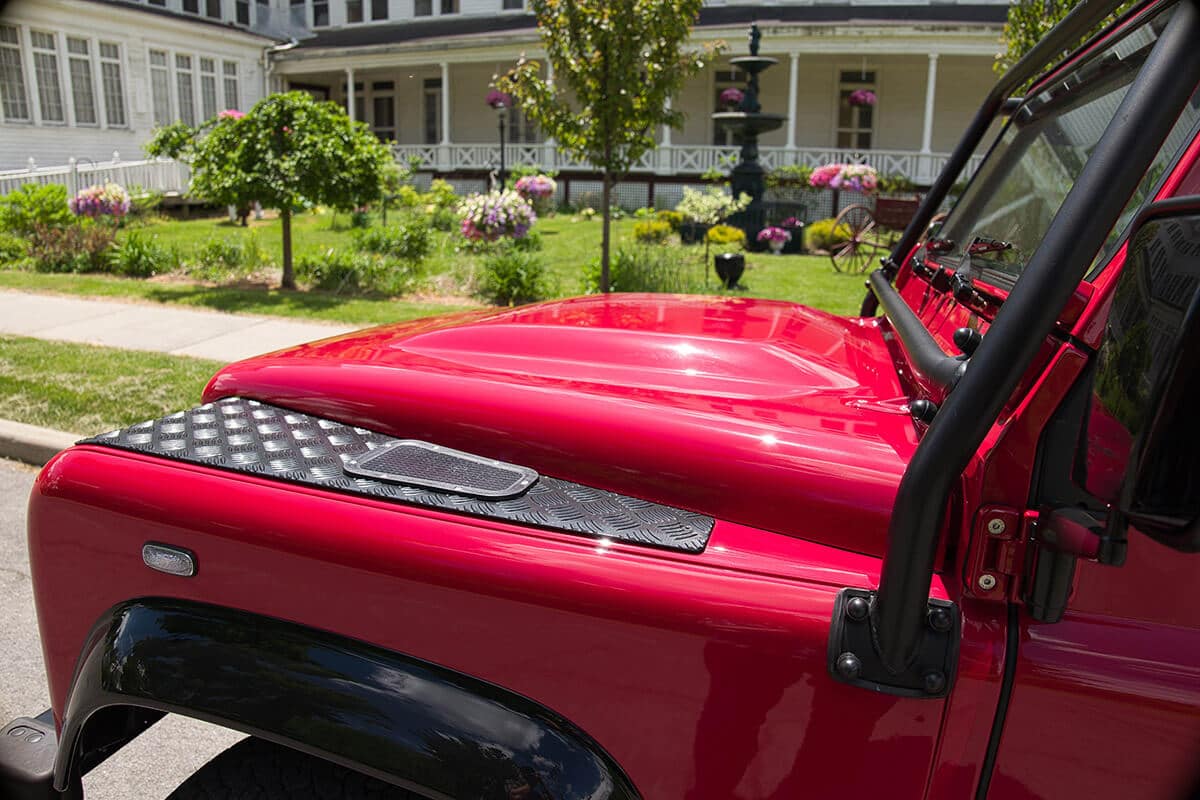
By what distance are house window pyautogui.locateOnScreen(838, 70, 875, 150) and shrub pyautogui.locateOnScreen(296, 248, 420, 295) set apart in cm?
1791

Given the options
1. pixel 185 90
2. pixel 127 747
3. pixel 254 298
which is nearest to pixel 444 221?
pixel 254 298

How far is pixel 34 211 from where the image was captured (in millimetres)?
13844

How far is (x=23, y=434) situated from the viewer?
573 centimetres

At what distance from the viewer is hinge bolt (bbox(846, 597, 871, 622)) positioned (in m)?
1.21

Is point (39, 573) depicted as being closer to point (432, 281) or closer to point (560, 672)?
point (560, 672)

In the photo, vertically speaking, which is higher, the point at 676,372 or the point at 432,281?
the point at 676,372

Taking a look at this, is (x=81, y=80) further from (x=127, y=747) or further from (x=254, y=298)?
(x=127, y=747)

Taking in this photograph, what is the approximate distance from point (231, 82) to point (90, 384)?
79.0ft

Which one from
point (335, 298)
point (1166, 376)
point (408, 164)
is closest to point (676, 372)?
point (1166, 376)

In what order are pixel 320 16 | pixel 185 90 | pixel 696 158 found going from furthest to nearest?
1. pixel 320 16
2. pixel 185 90
3. pixel 696 158

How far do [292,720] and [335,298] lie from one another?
404 inches

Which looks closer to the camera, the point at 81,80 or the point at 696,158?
the point at 81,80

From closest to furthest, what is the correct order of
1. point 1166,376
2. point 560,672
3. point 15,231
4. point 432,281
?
point 1166,376 < point 560,672 < point 432,281 < point 15,231

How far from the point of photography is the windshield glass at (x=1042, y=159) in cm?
182
